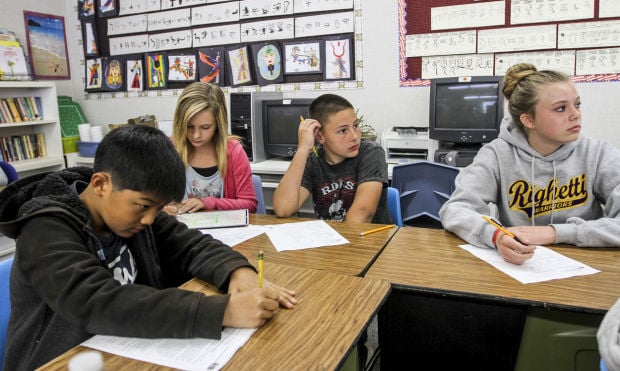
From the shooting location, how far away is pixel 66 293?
0.85m

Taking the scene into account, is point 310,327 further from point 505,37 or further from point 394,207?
point 505,37

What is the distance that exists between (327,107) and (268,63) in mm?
2035

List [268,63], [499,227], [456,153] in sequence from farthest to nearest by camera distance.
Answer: [268,63] < [456,153] < [499,227]

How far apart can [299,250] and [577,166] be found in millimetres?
1003

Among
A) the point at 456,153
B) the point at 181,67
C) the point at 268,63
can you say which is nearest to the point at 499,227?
the point at 456,153

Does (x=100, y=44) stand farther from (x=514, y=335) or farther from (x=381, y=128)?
(x=514, y=335)

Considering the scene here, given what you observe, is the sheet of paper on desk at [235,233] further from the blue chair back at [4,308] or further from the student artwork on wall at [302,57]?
the student artwork on wall at [302,57]

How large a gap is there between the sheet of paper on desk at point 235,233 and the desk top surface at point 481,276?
0.47m

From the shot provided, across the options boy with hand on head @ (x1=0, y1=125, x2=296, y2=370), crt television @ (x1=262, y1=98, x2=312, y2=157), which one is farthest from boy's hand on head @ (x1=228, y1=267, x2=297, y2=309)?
crt television @ (x1=262, y1=98, x2=312, y2=157)

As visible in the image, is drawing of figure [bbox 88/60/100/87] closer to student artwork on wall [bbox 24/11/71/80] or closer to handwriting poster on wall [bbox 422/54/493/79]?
student artwork on wall [bbox 24/11/71/80]

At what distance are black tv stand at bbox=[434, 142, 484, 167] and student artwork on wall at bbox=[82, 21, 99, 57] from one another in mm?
3577

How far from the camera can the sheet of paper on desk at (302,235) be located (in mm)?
1463

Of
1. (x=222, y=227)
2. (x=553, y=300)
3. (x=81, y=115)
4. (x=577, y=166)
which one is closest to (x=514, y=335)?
(x=553, y=300)

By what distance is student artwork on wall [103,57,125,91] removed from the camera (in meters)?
4.52
